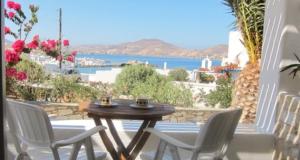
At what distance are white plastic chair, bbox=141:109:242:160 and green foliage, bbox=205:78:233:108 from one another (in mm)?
2628

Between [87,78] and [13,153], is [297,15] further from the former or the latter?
[13,153]

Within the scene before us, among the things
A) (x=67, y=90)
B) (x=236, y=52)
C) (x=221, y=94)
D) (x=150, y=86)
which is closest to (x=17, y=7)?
(x=67, y=90)

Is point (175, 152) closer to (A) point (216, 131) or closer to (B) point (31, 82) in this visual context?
(A) point (216, 131)

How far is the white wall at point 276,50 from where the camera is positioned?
153 inches

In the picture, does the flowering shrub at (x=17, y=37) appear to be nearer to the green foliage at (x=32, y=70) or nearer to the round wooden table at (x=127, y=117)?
the green foliage at (x=32, y=70)

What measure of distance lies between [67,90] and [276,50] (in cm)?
275

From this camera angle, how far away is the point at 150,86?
17.3ft

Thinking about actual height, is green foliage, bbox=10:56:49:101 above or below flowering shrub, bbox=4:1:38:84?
below

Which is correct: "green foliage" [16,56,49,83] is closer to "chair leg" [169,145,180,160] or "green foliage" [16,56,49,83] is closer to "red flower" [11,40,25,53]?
"red flower" [11,40,25,53]

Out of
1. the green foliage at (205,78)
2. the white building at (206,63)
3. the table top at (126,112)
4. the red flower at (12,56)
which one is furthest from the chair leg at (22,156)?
the white building at (206,63)

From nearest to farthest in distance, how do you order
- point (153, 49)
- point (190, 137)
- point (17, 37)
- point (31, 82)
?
point (190, 137) → point (17, 37) → point (31, 82) → point (153, 49)

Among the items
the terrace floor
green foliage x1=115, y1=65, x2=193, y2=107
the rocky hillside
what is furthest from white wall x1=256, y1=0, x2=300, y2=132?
the rocky hillside

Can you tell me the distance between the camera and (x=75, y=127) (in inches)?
153

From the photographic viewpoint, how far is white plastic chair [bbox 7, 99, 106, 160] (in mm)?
2471
